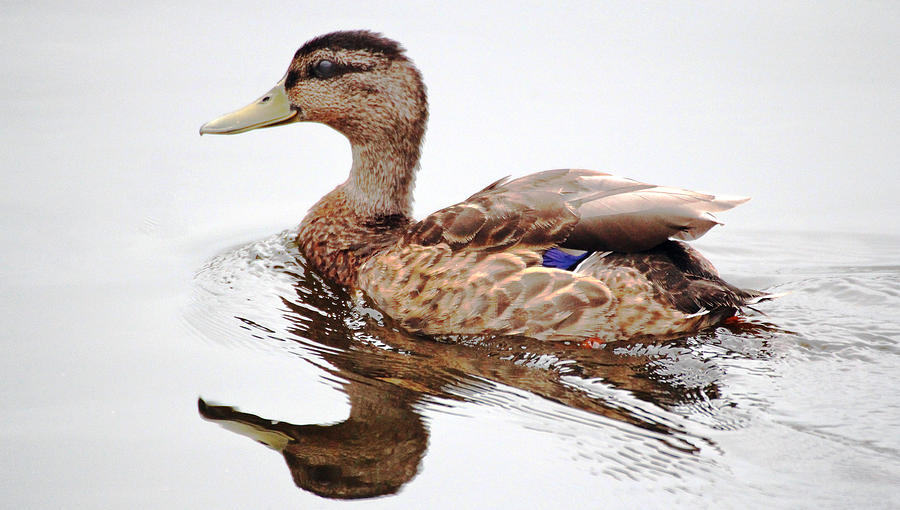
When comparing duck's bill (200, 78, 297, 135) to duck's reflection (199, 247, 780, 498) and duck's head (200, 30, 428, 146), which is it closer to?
duck's head (200, 30, 428, 146)

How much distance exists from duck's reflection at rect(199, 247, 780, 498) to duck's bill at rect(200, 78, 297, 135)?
144 cm

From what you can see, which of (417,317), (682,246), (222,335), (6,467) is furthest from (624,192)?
(6,467)

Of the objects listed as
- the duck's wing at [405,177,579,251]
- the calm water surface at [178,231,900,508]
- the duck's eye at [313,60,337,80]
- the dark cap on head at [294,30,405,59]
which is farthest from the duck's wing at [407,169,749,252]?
the duck's eye at [313,60,337,80]

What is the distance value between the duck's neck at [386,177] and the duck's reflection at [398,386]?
86 cm

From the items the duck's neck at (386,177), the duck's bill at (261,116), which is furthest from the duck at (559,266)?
the duck's bill at (261,116)

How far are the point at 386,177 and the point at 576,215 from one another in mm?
1837

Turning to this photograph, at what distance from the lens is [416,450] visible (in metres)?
4.87

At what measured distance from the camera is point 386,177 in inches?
288

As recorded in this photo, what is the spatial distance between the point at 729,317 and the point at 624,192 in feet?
3.46

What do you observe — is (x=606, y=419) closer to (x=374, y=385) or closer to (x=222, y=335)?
(x=374, y=385)

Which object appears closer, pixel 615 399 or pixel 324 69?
pixel 615 399

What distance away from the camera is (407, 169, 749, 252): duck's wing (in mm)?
5844

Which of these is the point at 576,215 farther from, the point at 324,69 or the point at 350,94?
the point at 324,69

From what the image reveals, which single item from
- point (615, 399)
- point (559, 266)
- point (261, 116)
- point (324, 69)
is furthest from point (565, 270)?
point (261, 116)
